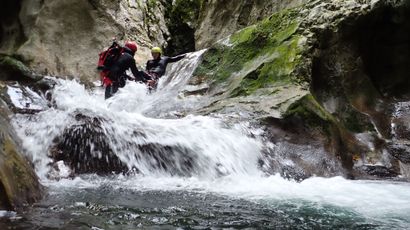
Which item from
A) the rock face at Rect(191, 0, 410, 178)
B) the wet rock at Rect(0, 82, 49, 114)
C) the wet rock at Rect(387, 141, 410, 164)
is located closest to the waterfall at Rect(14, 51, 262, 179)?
the wet rock at Rect(0, 82, 49, 114)

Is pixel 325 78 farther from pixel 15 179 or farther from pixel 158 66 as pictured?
pixel 15 179

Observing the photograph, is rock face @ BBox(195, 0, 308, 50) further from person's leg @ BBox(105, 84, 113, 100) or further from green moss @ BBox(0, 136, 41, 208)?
green moss @ BBox(0, 136, 41, 208)

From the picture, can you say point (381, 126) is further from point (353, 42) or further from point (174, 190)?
point (174, 190)

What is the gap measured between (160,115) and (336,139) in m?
3.79

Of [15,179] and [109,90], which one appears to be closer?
[15,179]

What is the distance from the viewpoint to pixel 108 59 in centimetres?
1189

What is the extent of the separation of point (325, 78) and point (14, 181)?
23.3 ft

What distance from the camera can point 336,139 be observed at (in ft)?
26.8

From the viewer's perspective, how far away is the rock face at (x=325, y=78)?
8023mm

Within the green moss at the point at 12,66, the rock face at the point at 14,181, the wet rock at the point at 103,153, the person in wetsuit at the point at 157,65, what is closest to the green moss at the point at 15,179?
the rock face at the point at 14,181

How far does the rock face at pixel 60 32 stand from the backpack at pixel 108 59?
2163 mm

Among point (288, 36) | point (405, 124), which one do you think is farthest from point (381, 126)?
point (288, 36)

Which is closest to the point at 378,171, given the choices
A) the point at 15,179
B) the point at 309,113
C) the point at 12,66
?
the point at 309,113

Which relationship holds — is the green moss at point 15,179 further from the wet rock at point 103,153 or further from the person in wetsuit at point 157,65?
the person in wetsuit at point 157,65
